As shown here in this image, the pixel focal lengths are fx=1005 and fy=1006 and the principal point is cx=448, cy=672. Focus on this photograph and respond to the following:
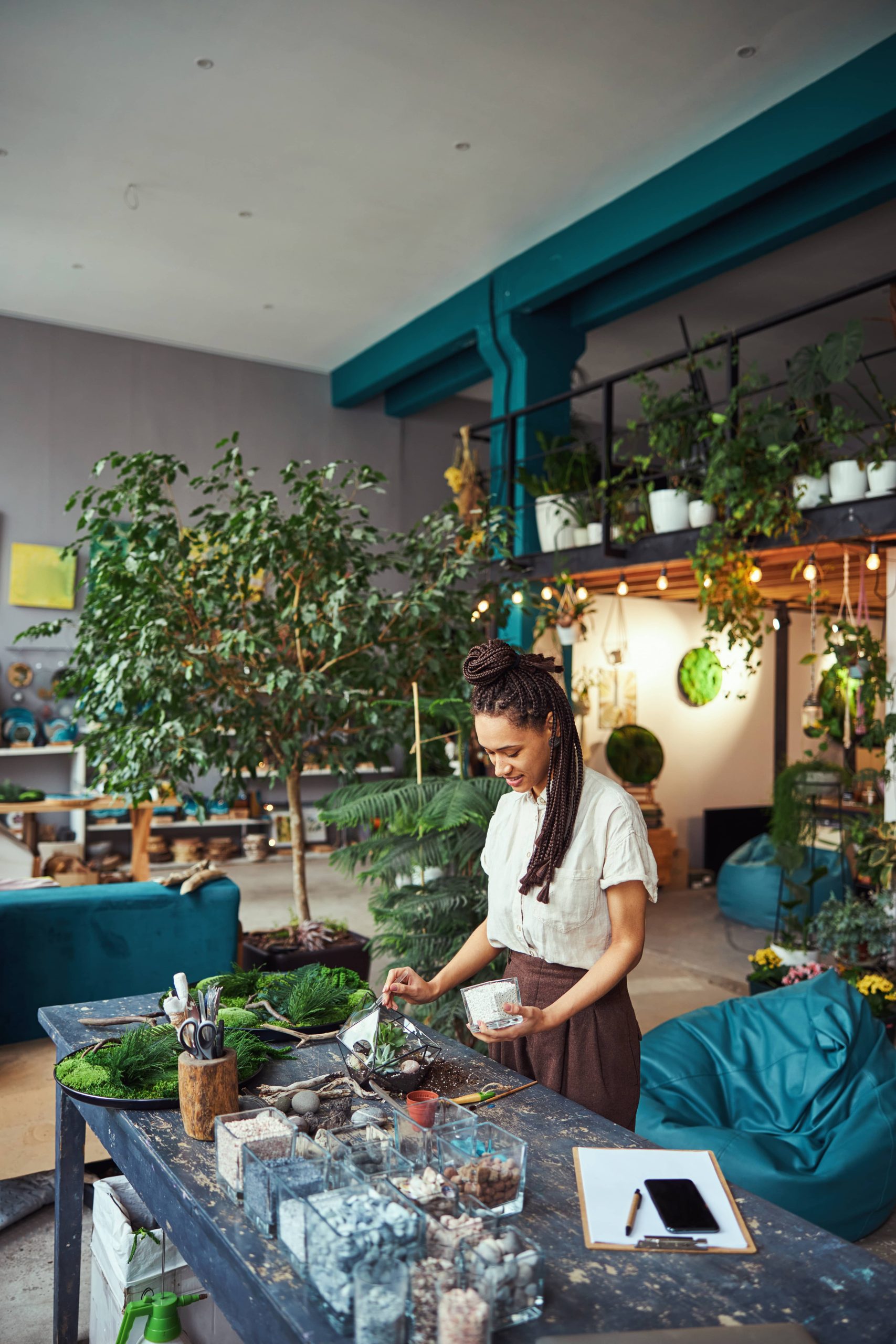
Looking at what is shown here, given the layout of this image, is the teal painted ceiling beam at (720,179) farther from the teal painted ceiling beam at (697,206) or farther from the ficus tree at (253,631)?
the ficus tree at (253,631)

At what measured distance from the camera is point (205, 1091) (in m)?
1.57

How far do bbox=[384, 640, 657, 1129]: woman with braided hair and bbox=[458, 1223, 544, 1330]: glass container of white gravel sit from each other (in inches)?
28.7

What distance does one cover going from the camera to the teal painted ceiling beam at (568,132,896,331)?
5.15 meters

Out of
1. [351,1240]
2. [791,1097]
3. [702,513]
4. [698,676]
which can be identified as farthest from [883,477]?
[698,676]

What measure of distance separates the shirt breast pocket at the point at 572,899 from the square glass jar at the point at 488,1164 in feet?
2.05

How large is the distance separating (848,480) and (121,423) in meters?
5.91

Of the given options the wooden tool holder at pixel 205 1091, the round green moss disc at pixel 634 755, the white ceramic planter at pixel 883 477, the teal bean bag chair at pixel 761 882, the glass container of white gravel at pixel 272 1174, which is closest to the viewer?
the glass container of white gravel at pixel 272 1174

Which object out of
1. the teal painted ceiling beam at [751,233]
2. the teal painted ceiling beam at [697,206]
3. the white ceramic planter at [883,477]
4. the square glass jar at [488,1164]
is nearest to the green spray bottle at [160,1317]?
the square glass jar at [488,1164]

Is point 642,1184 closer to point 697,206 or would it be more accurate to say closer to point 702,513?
point 702,513

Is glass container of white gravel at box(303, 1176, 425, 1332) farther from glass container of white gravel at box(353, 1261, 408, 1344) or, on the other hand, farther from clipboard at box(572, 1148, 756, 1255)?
clipboard at box(572, 1148, 756, 1255)

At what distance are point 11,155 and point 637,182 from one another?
137 inches

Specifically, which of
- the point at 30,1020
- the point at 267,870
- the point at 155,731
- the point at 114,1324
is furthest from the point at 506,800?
the point at 267,870

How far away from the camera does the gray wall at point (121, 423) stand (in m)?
7.84

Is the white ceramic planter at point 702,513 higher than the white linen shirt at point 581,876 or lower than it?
higher
